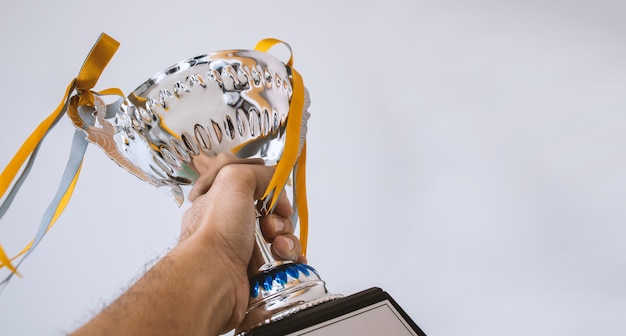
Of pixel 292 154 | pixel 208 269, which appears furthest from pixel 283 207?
pixel 208 269

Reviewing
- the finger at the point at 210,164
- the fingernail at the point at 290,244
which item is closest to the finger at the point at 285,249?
the fingernail at the point at 290,244

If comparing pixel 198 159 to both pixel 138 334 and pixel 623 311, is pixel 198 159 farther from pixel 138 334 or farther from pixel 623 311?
pixel 623 311

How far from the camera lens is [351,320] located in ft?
2.05

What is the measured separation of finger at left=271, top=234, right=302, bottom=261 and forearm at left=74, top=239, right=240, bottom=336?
0.42 feet

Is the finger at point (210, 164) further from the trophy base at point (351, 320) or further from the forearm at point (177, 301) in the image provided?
the trophy base at point (351, 320)

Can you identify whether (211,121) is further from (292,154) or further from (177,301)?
(177,301)

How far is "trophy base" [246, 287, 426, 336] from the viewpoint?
605 mm

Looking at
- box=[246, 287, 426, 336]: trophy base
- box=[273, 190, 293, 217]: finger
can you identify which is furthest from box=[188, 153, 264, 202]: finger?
box=[246, 287, 426, 336]: trophy base

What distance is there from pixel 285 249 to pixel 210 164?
0.17 meters

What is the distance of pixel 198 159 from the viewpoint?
0.81m

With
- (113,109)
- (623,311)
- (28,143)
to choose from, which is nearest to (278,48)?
(113,109)

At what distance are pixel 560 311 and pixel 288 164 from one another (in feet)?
2.07

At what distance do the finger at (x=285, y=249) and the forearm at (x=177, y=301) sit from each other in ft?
0.42

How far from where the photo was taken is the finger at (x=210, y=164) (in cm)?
81
